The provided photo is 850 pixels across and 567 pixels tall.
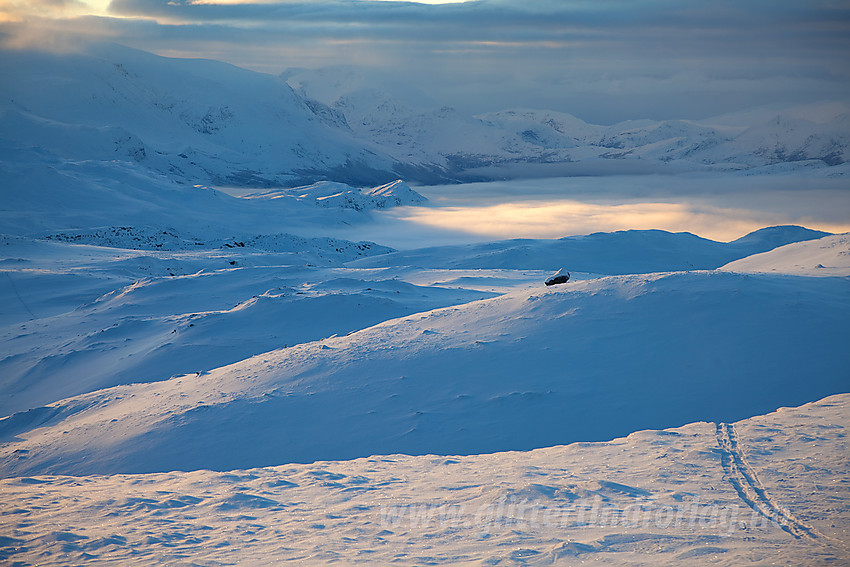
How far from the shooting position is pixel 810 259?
17219 millimetres

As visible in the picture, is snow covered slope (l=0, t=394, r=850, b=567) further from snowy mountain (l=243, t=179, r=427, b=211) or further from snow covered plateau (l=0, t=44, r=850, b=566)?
snowy mountain (l=243, t=179, r=427, b=211)

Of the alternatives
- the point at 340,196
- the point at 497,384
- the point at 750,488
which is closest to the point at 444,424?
the point at 497,384

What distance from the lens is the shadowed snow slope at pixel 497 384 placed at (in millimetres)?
9422

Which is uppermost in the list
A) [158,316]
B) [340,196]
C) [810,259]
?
[340,196]

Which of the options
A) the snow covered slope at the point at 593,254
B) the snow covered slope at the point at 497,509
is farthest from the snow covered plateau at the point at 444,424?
the snow covered slope at the point at 593,254

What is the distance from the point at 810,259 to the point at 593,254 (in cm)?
2359

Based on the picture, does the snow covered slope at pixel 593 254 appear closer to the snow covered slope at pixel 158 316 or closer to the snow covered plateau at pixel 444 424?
the snow covered slope at pixel 158 316

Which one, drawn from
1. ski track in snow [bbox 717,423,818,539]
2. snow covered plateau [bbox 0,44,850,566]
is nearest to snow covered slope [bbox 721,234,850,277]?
snow covered plateau [bbox 0,44,850,566]

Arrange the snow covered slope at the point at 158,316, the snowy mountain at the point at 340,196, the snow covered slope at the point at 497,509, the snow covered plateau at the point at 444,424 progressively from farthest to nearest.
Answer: the snowy mountain at the point at 340,196, the snow covered slope at the point at 158,316, the snow covered plateau at the point at 444,424, the snow covered slope at the point at 497,509

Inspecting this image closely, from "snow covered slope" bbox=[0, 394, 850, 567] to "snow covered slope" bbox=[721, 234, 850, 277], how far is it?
778 cm

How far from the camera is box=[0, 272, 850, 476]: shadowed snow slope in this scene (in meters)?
9.42

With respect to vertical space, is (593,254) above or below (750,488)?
above

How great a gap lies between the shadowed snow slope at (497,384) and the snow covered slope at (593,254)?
26986 millimetres

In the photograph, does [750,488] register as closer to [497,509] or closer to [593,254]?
[497,509]
